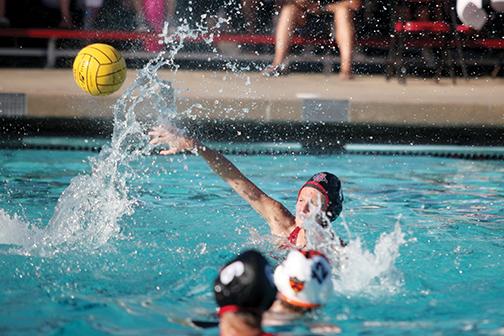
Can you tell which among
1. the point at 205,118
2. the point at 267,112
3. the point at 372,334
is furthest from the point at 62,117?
the point at 372,334

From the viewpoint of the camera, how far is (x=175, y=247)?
4.72m

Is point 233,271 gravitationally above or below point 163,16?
below

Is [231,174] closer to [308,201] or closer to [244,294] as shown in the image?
[308,201]

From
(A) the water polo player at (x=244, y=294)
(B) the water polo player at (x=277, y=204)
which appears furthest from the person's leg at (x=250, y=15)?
(A) the water polo player at (x=244, y=294)

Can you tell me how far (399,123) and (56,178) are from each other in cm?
296

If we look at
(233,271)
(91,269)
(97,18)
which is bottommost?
(91,269)

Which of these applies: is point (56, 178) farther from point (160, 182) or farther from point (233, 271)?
point (233, 271)

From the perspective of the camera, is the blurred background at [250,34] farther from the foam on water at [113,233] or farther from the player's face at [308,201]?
the player's face at [308,201]

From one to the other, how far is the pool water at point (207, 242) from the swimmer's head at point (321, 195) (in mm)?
246

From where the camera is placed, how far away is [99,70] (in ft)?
18.5

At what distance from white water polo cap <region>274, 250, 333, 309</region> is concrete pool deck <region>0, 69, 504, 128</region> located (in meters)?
4.88

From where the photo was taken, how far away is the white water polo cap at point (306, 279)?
9.66 ft

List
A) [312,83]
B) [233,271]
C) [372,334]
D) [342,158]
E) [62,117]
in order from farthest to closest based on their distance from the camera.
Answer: [312,83] → [62,117] → [342,158] → [372,334] → [233,271]

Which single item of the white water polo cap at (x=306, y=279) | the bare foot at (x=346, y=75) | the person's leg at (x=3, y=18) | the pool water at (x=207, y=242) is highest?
the person's leg at (x=3, y=18)
